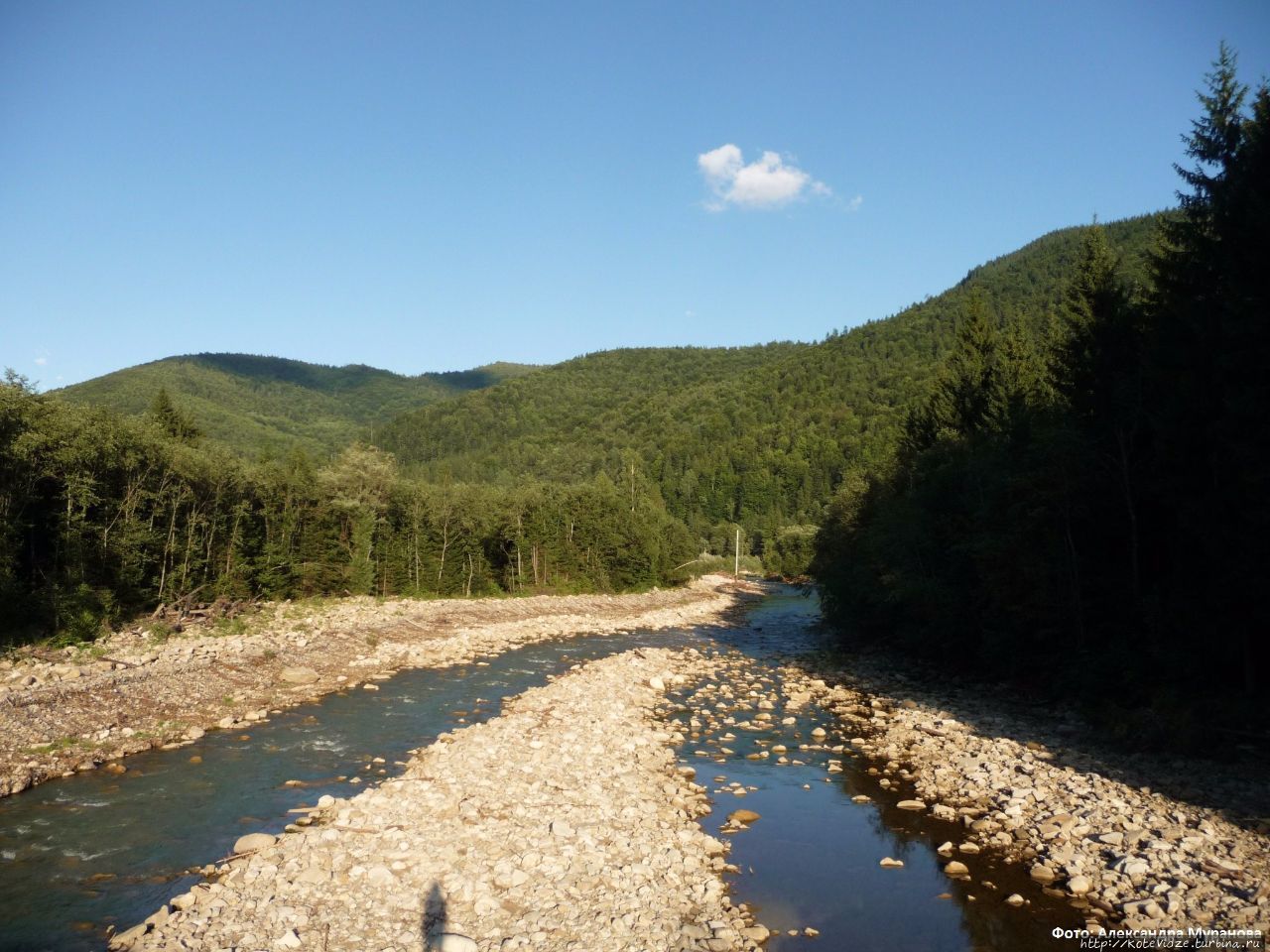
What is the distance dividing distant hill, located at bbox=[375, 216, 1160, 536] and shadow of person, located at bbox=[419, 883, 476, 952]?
312 ft

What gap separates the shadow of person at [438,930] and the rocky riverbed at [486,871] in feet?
0.08

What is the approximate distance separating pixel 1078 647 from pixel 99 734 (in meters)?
24.7

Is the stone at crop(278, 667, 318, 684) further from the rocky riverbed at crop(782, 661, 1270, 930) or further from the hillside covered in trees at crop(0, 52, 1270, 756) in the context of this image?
the rocky riverbed at crop(782, 661, 1270, 930)

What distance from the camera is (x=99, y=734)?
52.5 feet

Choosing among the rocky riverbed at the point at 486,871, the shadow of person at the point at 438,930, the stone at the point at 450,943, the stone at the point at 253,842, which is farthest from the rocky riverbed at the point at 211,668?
the stone at the point at 450,943

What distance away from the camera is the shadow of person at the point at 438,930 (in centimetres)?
818

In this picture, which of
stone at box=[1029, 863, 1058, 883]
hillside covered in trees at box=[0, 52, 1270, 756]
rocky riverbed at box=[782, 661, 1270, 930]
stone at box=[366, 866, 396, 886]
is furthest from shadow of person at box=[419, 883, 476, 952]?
hillside covered in trees at box=[0, 52, 1270, 756]

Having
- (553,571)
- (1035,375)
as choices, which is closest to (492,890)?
(1035,375)

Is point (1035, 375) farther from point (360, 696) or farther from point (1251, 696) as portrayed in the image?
point (360, 696)

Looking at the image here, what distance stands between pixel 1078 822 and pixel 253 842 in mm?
13603

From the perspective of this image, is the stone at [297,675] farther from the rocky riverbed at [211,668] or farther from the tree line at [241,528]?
the tree line at [241,528]

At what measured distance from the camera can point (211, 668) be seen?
22.9 m

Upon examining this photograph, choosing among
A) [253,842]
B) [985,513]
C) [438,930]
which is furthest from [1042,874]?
[985,513]

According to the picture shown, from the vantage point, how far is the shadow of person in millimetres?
8180
